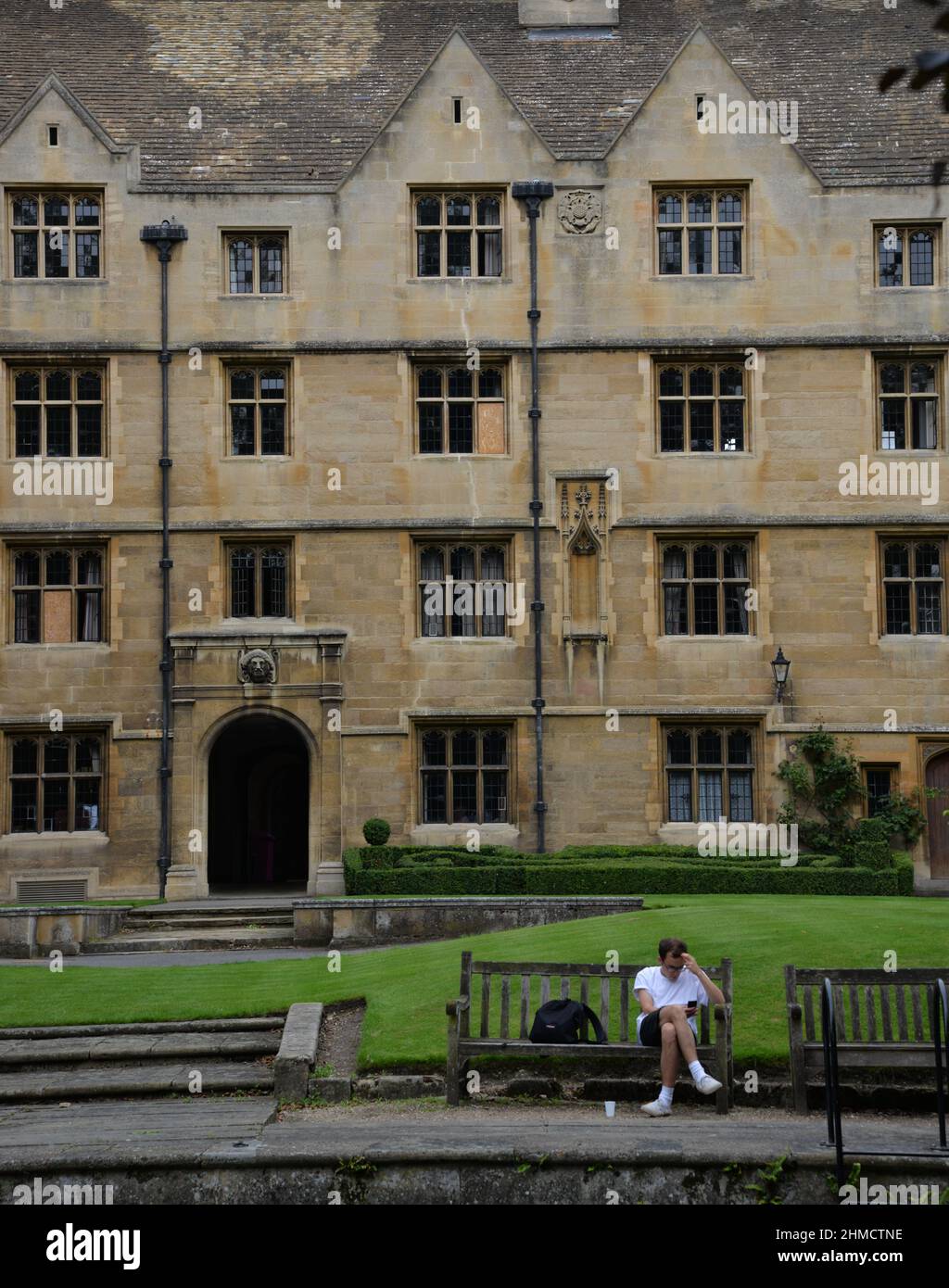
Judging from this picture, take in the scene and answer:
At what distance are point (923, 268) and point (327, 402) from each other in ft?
37.4

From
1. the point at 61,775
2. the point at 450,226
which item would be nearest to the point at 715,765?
the point at 450,226

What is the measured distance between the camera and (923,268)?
30875 millimetres

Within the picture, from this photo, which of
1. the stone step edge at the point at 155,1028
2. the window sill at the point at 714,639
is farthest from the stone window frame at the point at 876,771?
the stone step edge at the point at 155,1028

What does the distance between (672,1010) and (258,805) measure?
25.6 m

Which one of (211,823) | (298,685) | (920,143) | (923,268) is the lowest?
(211,823)

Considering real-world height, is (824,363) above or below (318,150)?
below

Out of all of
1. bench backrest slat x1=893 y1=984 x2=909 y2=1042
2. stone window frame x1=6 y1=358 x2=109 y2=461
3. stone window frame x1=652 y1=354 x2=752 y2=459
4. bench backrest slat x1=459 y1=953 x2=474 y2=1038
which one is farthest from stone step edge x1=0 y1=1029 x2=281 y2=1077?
stone window frame x1=652 y1=354 x2=752 y2=459

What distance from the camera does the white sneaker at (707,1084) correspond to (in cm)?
1258

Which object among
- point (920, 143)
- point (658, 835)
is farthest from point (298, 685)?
point (920, 143)

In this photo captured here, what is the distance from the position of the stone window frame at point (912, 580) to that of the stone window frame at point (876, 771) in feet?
7.59

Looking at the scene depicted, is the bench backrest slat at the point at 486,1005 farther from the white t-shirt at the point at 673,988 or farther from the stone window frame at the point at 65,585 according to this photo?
the stone window frame at the point at 65,585

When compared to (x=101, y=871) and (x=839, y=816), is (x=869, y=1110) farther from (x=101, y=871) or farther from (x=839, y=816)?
(x=101, y=871)
